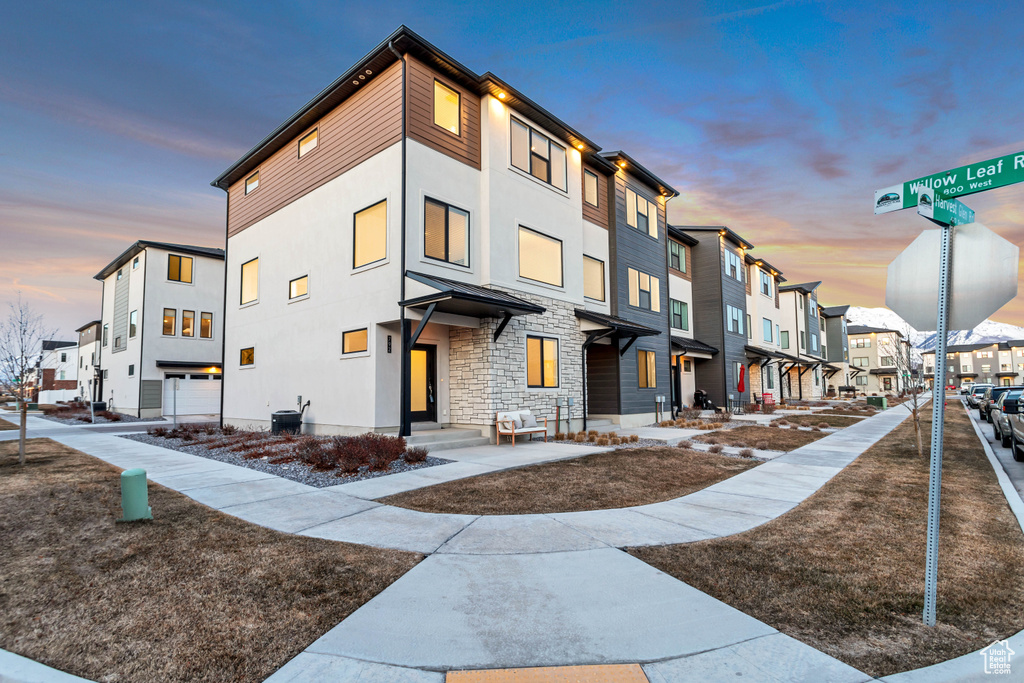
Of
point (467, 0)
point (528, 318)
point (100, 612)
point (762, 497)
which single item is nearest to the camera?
point (100, 612)

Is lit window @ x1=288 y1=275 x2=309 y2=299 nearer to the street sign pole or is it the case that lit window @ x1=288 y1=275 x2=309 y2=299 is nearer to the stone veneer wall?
the stone veneer wall

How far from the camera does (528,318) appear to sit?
14906 millimetres

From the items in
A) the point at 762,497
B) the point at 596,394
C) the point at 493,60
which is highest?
the point at 493,60

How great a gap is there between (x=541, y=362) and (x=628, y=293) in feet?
21.2

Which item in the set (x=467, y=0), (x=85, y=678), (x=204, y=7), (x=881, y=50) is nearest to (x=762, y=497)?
(x=85, y=678)

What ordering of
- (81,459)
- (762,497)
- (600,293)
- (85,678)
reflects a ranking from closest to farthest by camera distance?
(85,678) < (762,497) < (81,459) < (600,293)

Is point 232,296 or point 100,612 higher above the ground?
point 232,296

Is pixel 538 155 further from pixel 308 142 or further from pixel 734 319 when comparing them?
pixel 734 319

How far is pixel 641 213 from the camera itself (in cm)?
2136

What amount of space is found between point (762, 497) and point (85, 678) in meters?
7.87

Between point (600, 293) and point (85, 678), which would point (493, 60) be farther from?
point (85, 678)

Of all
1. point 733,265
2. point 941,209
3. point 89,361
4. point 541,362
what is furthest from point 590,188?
point 89,361

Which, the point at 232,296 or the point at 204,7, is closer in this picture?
the point at 204,7

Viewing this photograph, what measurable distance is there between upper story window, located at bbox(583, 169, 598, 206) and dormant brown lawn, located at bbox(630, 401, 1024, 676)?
44.3ft
